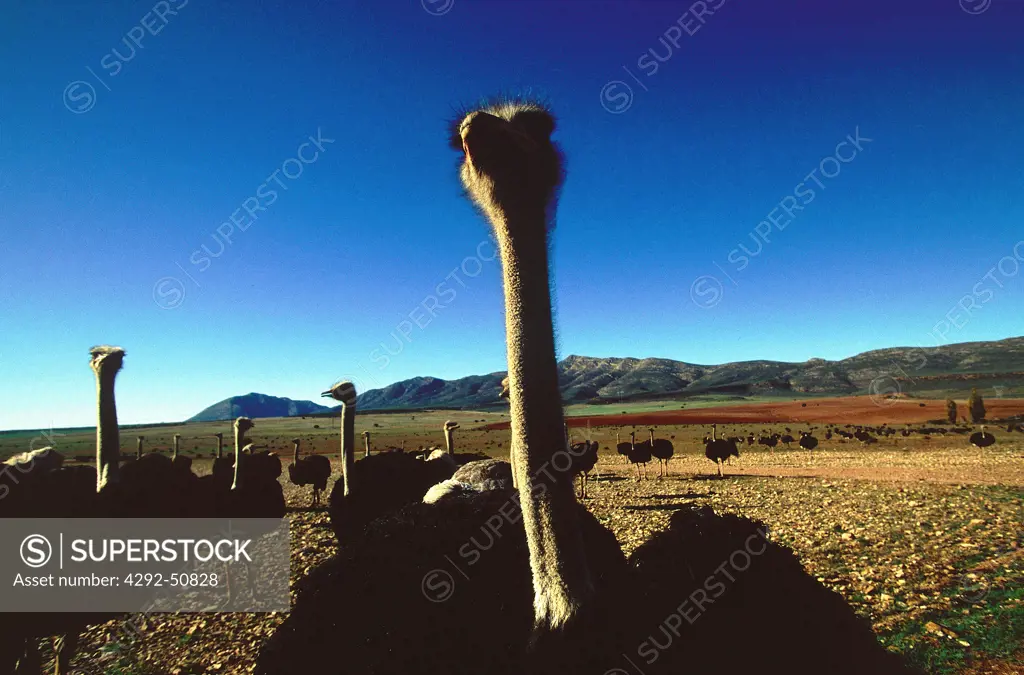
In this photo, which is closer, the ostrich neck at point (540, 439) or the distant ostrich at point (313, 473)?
the ostrich neck at point (540, 439)

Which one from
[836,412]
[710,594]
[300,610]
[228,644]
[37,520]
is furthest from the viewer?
[836,412]

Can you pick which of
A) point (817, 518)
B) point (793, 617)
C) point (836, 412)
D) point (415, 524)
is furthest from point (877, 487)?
point (836, 412)

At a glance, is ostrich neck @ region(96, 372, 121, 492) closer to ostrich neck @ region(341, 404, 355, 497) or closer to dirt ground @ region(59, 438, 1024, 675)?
dirt ground @ region(59, 438, 1024, 675)

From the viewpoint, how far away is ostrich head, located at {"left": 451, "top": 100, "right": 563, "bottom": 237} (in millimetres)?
2598

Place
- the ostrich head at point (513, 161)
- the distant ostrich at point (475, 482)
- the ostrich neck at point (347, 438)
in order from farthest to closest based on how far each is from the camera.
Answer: the ostrich neck at point (347, 438) < the distant ostrich at point (475, 482) < the ostrich head at point (513, 161)

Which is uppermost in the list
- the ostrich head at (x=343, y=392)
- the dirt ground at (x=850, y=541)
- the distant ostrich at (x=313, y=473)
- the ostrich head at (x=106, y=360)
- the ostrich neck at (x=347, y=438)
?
the ostrich head at (x=106, y=360)

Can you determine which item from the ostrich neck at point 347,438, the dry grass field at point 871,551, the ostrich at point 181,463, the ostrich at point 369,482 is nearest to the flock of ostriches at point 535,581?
the dry grass field at point 871,551

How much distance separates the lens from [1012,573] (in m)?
5.96

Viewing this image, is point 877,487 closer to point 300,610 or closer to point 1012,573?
point 1012,573

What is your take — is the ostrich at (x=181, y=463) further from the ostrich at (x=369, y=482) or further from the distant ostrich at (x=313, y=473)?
the ostrich at (x=369, y=482)

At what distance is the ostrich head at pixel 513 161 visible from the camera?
2598mm

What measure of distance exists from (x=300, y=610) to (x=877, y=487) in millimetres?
13829

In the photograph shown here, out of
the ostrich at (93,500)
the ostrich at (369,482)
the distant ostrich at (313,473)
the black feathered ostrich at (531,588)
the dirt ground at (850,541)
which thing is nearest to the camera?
the black feathered ostrich at (531,588)

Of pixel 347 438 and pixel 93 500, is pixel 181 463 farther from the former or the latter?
pixel 93 500
